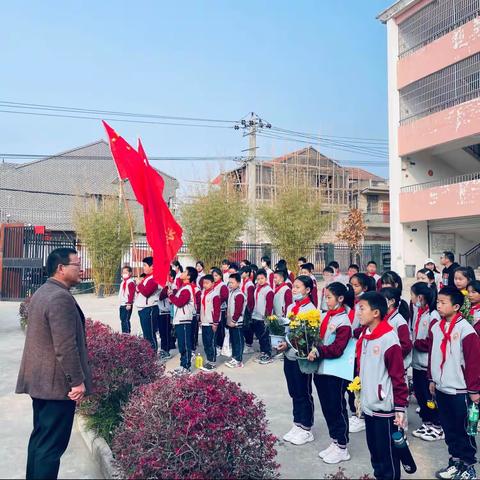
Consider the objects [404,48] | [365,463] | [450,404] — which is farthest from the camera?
[404,48]

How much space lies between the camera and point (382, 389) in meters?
3.66

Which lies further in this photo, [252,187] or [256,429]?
[252,187]

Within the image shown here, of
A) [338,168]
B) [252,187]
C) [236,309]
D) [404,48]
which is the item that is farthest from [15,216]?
[236,309]

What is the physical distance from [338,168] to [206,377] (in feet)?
112

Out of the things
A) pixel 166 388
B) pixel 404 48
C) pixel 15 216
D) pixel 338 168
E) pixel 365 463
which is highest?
pixel 404 48

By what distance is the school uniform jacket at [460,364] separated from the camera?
4.01m

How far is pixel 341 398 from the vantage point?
452 centimetres

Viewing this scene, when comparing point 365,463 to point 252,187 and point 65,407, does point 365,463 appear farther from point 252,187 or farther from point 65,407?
point 252,187

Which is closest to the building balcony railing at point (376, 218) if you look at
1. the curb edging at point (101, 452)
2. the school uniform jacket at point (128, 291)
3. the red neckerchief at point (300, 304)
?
the school uniform jacket at point (128, 291)

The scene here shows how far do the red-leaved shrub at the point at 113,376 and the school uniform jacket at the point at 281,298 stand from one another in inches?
136

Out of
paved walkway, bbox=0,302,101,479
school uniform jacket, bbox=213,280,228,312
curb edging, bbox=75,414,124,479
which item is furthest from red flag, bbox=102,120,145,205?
curb edging, bbox=75,414,124,479

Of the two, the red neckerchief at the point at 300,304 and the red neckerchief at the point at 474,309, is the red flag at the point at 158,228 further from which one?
the red neckerchief at the point at 474,309

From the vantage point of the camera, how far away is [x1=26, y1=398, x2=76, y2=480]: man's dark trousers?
3.46 m

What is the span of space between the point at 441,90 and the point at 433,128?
1.68 meters
